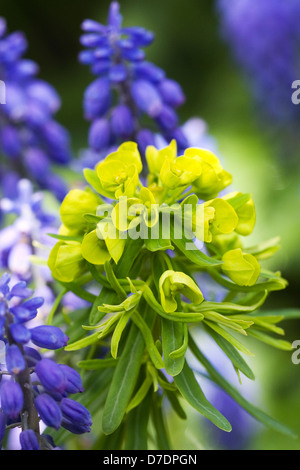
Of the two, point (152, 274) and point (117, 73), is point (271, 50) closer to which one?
point (117, 73)

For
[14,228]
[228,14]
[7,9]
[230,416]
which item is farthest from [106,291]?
[7,9]

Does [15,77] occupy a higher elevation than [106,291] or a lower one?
higher

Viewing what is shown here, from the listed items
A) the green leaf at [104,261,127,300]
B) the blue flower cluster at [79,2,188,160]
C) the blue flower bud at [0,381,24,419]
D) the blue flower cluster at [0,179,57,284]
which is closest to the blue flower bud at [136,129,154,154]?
the blue flower cluster at [79,2,188,160]

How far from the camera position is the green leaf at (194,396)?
46 centimetres

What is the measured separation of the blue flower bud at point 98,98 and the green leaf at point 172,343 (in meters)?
0.33

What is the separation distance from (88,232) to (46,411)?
161 millimetres

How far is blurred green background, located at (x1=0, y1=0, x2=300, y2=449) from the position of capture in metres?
1.41

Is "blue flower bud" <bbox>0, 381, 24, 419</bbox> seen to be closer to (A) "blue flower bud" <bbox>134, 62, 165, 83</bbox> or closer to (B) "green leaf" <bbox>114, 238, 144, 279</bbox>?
(B) "green leaf" <bbox>114, 238, 144, 279</bbox>

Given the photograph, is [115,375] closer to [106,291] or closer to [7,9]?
[106,291]

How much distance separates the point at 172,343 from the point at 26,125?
0.51 metres

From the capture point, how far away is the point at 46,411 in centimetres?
45

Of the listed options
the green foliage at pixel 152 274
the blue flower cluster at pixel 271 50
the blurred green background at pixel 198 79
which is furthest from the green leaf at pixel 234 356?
→ the blue flower cluster at pixel 271 50

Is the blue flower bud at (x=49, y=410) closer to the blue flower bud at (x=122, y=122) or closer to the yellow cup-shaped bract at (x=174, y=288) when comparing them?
the yellow cup-shaped bract at (x=174, y=288)

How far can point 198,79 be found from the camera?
201 centimetres
